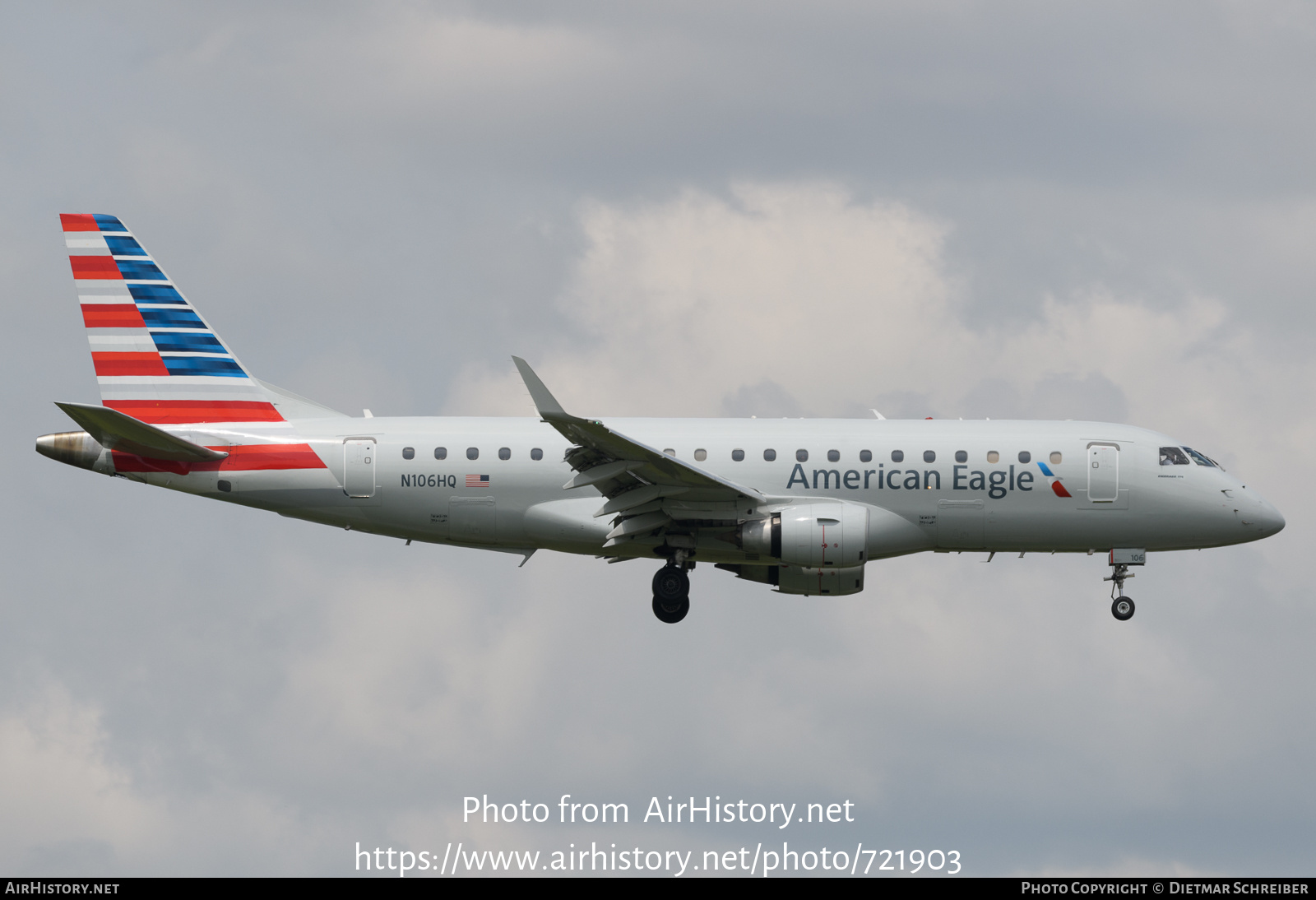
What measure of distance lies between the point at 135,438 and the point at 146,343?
13.2 feet

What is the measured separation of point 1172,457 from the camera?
3706 centimetres

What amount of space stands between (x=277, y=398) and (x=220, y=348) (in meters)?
2.25

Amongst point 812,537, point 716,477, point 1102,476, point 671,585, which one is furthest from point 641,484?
point 1102,476

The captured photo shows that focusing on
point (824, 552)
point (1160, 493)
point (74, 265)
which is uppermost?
point (74, 265)

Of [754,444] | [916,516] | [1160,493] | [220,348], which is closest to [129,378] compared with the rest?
→ [220,348]

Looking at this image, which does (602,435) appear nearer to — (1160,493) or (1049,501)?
(1049,501)

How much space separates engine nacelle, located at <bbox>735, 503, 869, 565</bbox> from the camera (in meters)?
34.4

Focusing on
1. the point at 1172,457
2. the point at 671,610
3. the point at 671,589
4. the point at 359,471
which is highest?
the point at 1172,457

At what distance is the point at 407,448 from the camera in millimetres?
36031

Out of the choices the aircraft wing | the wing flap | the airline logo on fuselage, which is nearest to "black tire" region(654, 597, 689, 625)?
the aircraft wing

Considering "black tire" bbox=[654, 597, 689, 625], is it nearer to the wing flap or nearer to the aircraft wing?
the aircraft wing

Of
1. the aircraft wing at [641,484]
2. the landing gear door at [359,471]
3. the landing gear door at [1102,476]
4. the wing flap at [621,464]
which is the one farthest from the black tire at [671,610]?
the landing gear door at [1102,476]

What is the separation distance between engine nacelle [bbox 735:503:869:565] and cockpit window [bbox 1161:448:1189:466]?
316 inches

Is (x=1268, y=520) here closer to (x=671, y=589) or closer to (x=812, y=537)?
(x=812, y=537)
